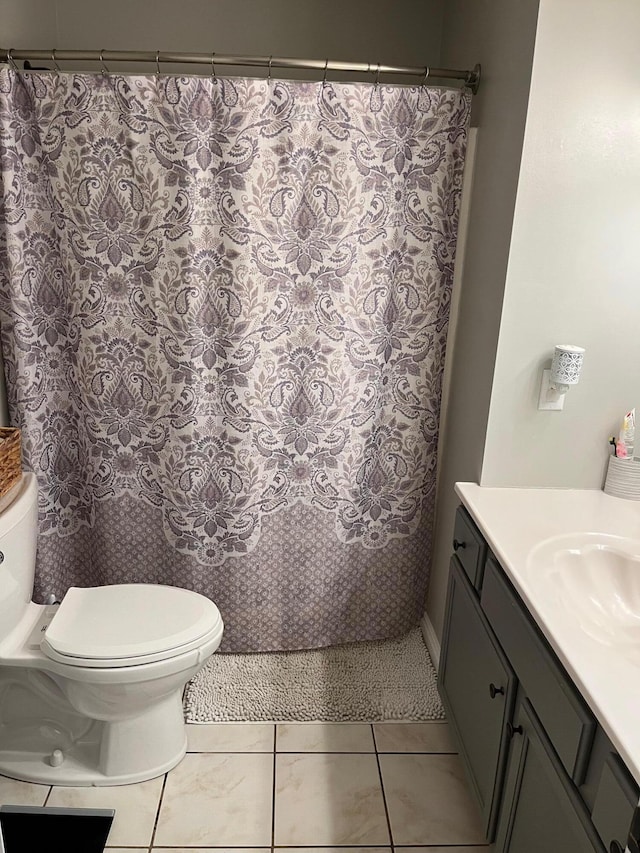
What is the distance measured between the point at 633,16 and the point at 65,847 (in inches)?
94.2

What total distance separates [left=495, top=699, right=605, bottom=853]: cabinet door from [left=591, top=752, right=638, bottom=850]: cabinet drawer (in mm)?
40

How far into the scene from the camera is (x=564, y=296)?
1758 mm

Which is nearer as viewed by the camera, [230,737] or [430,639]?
[230,737]

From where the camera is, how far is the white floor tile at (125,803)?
172 centimetres

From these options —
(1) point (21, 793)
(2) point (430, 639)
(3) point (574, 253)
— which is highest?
(3) point (574, 253)

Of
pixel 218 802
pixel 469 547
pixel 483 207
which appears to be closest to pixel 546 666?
pixel 469 547

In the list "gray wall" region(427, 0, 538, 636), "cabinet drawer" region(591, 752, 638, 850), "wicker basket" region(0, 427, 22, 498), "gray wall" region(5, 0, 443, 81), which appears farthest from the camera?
"gray wall" region(5, 0, 443, 81)

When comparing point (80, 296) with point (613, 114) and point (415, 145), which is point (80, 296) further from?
point (613, 114)

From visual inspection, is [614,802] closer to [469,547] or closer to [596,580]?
[596,580]

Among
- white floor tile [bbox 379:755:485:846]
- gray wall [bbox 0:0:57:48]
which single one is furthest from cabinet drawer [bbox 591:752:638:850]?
gray wall [bbox 0:0:57:48]

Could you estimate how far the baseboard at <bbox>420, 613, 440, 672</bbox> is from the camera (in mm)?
2326

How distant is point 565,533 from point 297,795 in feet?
3.31

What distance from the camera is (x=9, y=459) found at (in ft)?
6.17

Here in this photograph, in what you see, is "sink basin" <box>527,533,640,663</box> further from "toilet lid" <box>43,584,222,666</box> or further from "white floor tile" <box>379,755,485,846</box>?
"toilet lid" <box>43,584,222,666</box>
